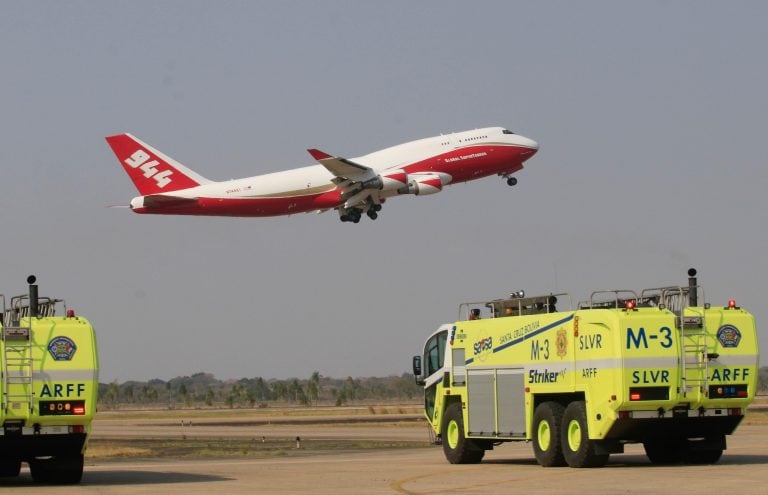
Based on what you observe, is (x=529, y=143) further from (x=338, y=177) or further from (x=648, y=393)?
(x=648, y=393)

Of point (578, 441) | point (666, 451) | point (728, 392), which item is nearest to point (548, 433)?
point (578, 441)

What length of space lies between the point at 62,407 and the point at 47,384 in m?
0.49

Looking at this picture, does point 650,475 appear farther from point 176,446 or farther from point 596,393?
point 176,446

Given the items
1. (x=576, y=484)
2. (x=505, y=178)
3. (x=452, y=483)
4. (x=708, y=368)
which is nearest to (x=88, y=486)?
(x=452, y=483)

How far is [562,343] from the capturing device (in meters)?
26.5

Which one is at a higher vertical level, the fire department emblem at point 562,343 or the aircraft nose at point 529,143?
the aircraft nose at point 529,143

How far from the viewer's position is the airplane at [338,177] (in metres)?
68.6

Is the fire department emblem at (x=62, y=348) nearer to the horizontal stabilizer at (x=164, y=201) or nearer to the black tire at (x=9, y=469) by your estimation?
the black tire at (x=9, y=469)

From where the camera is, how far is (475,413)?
29594mm

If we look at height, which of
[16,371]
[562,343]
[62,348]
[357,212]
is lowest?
[16,371]

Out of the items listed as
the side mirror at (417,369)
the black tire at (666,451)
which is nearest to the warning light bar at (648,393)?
the black tire at (666,451)

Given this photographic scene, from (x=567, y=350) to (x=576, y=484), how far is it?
4396 mm

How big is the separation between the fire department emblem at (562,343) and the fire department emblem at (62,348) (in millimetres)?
9413

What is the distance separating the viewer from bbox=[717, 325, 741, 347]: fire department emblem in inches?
1012
